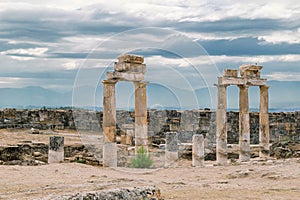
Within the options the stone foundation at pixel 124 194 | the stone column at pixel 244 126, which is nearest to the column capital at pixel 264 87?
the stone column at pixel 244 126

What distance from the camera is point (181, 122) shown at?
30.6 meters

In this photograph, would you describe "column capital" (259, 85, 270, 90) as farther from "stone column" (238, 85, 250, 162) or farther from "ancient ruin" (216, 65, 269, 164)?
"stone column" (238, 85, 250, 162)

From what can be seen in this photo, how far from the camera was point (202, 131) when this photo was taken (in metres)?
30.5

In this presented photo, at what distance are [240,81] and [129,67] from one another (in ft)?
19.5

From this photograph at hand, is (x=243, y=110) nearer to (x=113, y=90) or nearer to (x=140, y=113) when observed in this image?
(x=140, y=113)

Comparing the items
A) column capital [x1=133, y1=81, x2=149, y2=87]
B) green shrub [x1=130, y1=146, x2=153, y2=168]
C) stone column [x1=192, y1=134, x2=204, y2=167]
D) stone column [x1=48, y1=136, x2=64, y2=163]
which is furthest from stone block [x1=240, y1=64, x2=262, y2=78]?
stone column [x1=48, y1=136, x2=64, y2=163]

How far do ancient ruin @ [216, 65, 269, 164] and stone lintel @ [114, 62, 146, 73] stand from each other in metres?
4.04

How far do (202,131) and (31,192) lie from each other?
20411 mm

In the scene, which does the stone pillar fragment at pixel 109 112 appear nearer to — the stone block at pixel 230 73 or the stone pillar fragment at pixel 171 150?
the stone pillar fragment at pixel 171 150

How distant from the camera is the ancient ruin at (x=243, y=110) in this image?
22.9 metres

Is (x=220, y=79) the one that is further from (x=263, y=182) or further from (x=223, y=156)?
(x=263, y=182)

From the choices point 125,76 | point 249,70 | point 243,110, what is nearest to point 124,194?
point 125,76

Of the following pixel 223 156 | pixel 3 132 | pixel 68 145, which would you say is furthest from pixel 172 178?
pixel 3 132

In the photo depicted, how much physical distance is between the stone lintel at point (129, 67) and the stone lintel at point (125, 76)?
0.54ft
